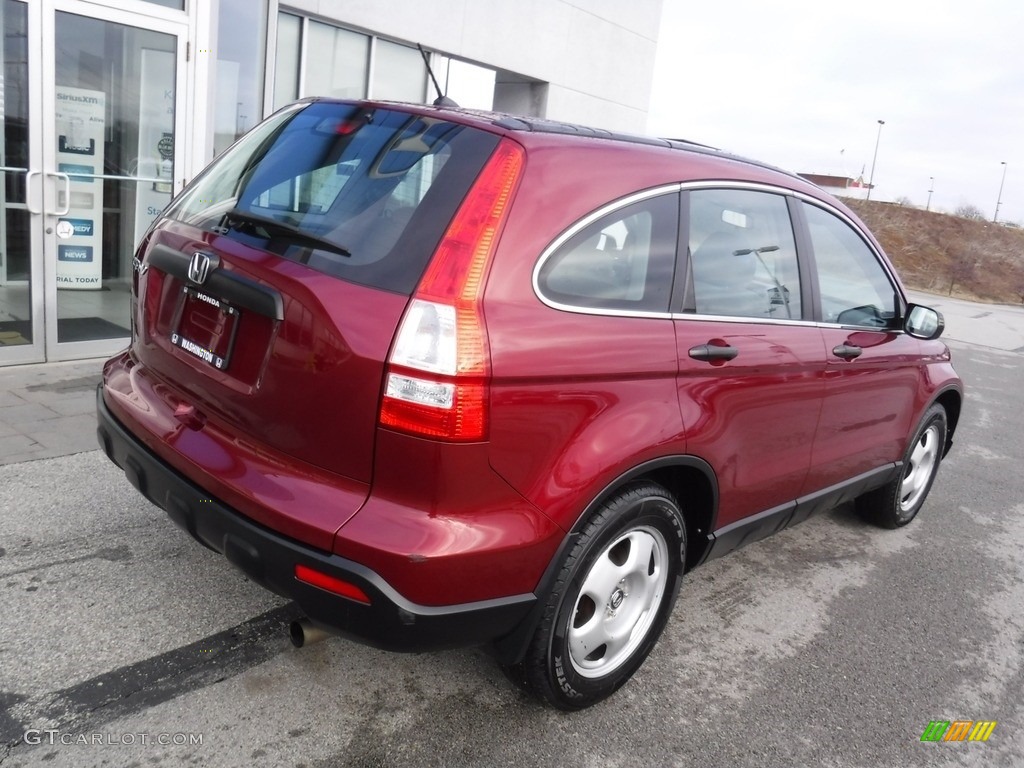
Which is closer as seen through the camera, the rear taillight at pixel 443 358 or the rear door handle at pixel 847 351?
the rear taillight at pixel 443 358


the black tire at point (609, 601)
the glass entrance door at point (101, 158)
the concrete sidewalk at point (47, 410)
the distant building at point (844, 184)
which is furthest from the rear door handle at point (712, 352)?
the distant building at point (844, 184)

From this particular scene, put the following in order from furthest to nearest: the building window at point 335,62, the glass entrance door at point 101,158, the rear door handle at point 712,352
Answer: the building window at point 335,62, the glass entrance door at point 101,158, the rear door handle at point 712,352

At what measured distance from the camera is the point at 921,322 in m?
4.25

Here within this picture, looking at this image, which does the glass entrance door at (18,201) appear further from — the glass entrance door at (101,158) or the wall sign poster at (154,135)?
the wall sign poster at (154,135)

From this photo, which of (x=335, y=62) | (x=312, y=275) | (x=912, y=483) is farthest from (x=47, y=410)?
(x=335, y=62)

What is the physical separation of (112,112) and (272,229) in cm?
→ 485

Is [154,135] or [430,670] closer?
[430,670]

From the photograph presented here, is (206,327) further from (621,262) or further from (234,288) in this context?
(621,262)

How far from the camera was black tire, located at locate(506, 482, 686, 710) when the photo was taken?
2551 millimetres

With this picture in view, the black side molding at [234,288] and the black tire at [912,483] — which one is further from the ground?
the black side molding at [234,288]

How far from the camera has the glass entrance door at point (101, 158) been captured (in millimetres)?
6082

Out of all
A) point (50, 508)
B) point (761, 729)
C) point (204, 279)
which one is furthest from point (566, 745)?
point (50, 508)

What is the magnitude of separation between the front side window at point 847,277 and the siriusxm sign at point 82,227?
17.5 ft

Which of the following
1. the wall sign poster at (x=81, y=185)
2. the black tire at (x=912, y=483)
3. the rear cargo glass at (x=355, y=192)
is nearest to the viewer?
the rear cargo glass at (x=355, y=192)
